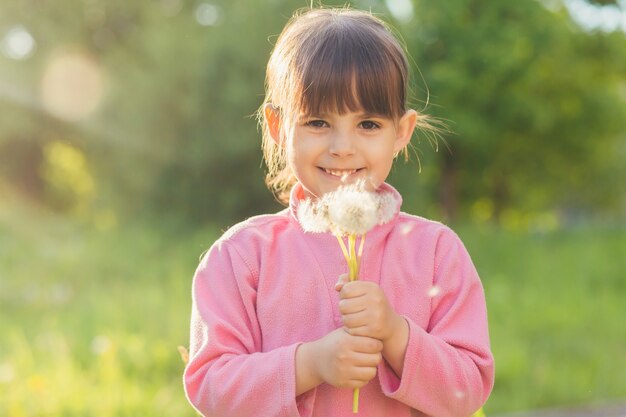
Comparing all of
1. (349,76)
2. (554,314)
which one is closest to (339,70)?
(349,76)

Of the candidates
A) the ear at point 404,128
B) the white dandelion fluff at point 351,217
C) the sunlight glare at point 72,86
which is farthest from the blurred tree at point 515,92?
the white dandelion fluff at point 351,217

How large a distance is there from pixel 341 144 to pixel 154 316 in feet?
20.1

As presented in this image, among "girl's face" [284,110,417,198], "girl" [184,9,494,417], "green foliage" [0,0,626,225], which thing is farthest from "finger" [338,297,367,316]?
"green foliage" [0,0,626,225]

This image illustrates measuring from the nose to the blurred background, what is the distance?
1.68 metres

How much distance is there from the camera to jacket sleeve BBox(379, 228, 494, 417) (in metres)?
1.80

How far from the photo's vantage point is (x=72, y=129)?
14664mm

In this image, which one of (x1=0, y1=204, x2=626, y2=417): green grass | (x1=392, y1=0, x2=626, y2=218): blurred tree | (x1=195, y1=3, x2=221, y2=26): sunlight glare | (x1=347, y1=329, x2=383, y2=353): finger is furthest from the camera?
(x1=392, y1=0, x2=626, y2=218): blurred tree

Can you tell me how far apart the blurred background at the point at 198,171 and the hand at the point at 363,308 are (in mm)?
1883

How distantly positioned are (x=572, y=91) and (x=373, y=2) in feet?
26.0

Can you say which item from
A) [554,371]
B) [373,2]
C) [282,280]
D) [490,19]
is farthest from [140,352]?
[490,19]

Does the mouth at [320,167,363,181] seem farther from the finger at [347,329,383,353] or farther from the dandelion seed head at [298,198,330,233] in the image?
the finger at [347,329,383,353]

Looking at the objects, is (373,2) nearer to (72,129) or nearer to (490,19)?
(490,19)

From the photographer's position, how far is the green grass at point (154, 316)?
553cm

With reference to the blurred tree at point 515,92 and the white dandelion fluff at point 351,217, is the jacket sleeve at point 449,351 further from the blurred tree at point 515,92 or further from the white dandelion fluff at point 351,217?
the blurred tree at point 515,92
